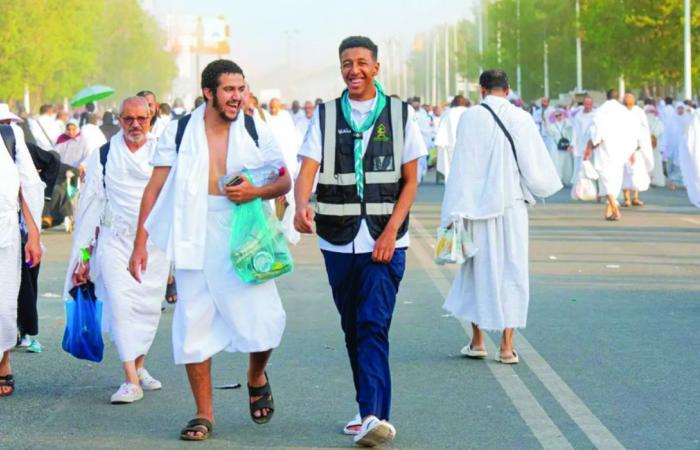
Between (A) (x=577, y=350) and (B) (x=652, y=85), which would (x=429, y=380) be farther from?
(B) (x=652, y=85)

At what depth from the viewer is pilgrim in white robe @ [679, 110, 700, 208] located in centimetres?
2188

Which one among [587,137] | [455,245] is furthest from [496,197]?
[587,137]

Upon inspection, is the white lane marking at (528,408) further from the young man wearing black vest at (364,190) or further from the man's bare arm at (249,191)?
the man's bare arm at (249,191)

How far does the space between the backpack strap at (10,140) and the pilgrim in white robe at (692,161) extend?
13.5m

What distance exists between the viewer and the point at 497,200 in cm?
1069

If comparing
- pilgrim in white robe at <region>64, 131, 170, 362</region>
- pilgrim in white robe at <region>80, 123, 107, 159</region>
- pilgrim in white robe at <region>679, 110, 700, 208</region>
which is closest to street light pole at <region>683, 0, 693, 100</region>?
pilgrim in white robe at <region>679, 110, 700, 208</region>

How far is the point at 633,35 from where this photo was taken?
179 feet

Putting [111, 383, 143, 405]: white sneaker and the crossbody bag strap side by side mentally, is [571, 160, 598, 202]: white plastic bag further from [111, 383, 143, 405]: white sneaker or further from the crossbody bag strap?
[111, 383, 143, 405]: white sneaker

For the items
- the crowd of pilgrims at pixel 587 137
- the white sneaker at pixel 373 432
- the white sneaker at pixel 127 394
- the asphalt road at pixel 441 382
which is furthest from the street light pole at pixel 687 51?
the white sneaker at pixel 373 432

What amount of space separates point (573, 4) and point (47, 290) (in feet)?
198

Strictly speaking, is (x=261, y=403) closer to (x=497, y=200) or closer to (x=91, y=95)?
(x=497, y=200)

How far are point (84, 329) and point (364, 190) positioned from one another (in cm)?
232

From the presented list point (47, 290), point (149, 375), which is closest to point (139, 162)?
point (149, 375)

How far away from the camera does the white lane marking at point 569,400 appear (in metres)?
7.90
